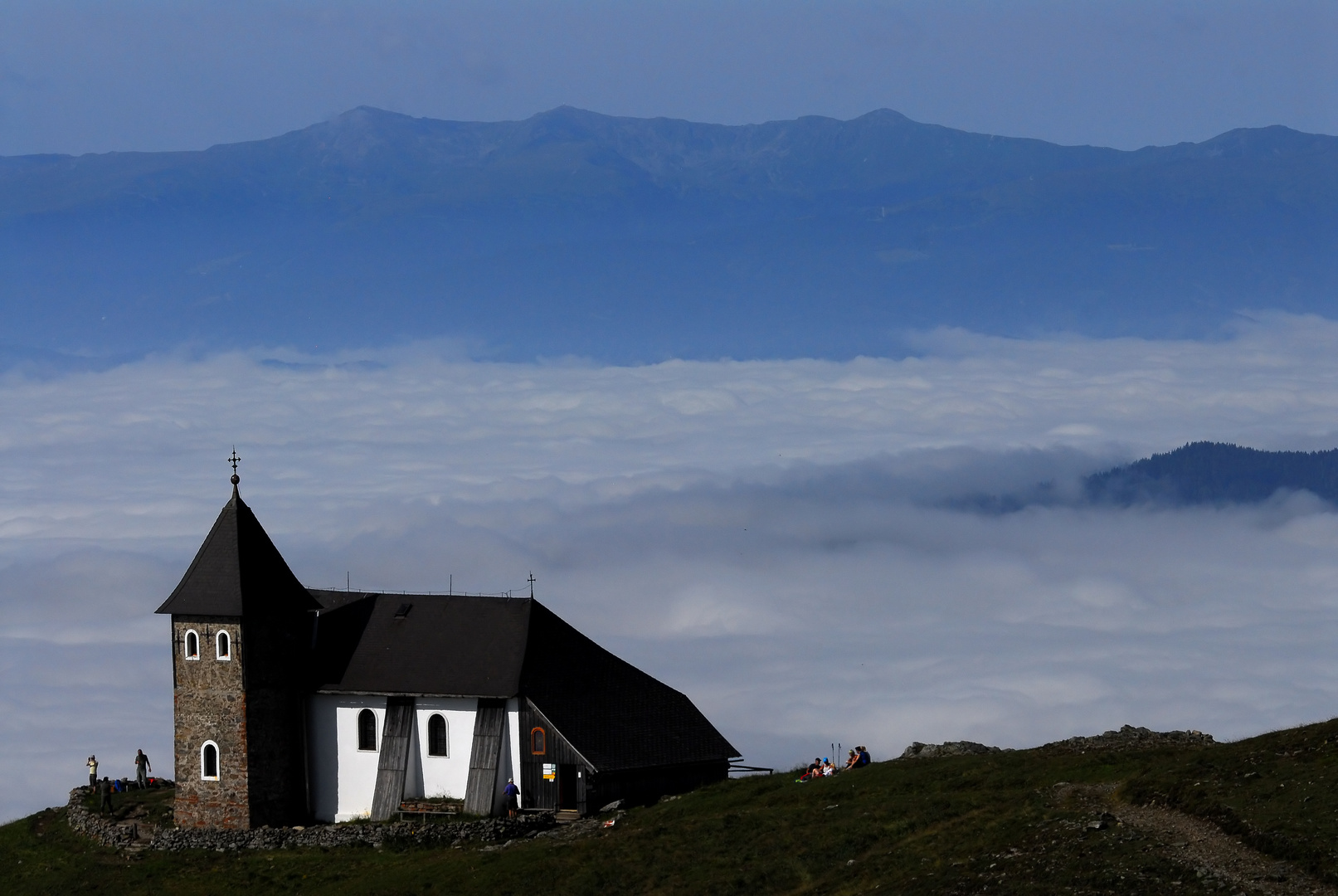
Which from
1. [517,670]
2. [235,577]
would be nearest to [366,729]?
[517,670]

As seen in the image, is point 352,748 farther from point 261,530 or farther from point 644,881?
point 644,881

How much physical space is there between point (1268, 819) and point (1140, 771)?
35.4ft

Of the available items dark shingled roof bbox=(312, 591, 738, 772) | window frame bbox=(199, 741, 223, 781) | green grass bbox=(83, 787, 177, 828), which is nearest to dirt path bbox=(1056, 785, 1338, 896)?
dark shingled roof bbox=(312, 591, 738, 772)

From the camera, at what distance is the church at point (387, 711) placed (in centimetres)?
7162

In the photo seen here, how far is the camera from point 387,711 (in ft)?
242

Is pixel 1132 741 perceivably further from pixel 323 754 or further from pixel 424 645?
pixel 323 754

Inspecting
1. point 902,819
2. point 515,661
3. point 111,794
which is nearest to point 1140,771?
point 902,819

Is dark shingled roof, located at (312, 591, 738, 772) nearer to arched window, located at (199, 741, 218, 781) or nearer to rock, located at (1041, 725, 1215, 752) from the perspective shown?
arched window, located at (199, 741, 218, 781)

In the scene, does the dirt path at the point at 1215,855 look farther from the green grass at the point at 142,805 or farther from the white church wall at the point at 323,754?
the green grass at the point at 142,805

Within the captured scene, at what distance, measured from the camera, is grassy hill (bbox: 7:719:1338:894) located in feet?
149

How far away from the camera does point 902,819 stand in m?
57.8

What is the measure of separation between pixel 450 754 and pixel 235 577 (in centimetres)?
1158

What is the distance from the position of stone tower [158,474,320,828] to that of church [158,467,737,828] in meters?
0.07

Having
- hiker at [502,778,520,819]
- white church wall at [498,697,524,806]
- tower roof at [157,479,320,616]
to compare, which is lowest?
hiker at [502,778,520,819]
